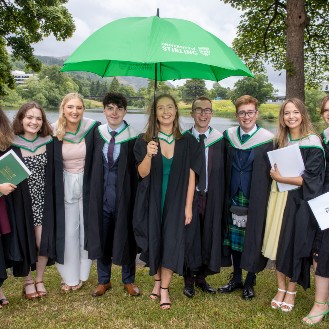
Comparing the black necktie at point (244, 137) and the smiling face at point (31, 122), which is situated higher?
the smiling face at point (31, 122)

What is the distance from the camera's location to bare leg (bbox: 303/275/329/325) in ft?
11.3

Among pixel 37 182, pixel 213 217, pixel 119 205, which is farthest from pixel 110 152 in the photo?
pixel 213 217

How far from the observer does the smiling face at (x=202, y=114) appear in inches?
152

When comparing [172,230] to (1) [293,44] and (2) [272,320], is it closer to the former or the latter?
(2) [272,320]

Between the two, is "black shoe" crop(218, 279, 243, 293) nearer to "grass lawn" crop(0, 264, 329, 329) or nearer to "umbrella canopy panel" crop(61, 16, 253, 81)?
"grass lawn" crop(0, 264, 329, 329)

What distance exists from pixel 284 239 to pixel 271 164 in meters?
0.68

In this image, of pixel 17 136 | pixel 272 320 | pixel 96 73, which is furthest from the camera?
pixel 96 73

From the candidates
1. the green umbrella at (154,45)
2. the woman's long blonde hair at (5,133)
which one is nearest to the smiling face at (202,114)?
the green umbrella at (154,45)

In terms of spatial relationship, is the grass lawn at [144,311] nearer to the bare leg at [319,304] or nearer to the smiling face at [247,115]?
the bare leg at [319,304]

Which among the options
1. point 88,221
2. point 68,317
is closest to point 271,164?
point 88,221

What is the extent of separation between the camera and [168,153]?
12.0ft

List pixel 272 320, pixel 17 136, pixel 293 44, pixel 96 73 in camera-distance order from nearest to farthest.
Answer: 1. pixel 272 320
2. pixel 17 136
3. pixel 96 73
4. pixel 293 44

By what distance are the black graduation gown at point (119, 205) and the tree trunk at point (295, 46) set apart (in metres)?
4.41

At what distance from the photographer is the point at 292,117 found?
3465mm
